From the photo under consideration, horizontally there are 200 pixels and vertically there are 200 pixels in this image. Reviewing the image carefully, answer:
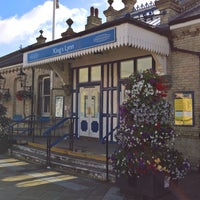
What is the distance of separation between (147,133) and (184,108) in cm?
335

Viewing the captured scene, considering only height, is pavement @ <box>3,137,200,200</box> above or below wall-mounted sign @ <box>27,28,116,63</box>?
below

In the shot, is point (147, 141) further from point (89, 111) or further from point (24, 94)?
point (24, 94)

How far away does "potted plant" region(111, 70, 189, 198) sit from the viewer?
5293 mm

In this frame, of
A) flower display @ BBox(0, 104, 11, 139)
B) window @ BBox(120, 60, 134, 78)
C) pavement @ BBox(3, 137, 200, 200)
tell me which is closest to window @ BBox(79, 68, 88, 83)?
window @ BBox(120, 60, 134, 78)

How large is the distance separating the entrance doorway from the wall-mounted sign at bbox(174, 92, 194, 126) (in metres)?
3.71

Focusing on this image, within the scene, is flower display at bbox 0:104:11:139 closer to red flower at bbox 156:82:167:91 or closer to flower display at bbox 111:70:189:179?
flower display at bbox 111:70:189:179

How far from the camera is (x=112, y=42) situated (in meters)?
7.75

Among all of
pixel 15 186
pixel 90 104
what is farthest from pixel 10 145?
pixel 15 186

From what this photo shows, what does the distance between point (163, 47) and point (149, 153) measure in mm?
4173

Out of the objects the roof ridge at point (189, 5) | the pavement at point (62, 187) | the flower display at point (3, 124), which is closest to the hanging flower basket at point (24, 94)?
the flower display at point (3, 124)

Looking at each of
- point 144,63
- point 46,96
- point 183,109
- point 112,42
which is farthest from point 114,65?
point 46,96

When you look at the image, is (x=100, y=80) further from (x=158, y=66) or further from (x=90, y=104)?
(x=158, y=66)

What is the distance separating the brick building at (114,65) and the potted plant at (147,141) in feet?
7.74

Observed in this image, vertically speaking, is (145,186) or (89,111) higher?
(89,111)
